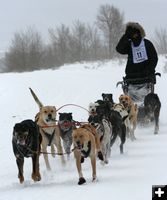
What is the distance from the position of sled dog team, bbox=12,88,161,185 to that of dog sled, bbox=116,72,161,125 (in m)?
0.24

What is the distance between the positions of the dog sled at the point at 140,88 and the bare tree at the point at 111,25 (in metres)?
33.9

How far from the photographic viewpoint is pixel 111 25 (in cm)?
4738

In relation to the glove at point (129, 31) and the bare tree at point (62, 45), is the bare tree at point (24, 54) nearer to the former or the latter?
the bare tree at point (62, 45)

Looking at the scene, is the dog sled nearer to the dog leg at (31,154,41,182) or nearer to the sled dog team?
the sled dog team

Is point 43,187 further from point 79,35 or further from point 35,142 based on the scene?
point 79,35

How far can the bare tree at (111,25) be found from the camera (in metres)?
46.5

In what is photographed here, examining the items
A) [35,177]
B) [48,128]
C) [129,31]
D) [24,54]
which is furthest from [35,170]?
[24,54]

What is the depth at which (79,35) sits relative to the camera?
53.9 m

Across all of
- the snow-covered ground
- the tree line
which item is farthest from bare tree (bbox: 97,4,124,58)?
the snow-covered ground

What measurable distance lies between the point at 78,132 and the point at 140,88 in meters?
5.32

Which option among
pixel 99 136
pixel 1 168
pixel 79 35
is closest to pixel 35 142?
pixel 99 136

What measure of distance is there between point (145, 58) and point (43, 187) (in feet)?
18.4

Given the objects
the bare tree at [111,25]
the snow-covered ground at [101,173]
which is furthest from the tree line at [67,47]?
the snow-covered ground at [101,173]

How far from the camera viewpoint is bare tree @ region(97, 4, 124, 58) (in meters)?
46.5
